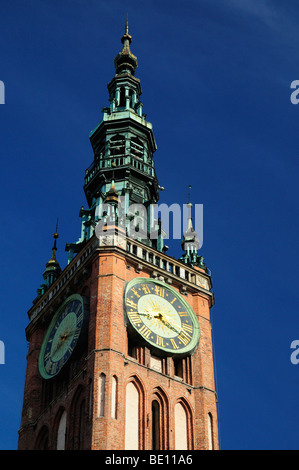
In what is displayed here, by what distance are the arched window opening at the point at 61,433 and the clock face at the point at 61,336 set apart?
2229 mm

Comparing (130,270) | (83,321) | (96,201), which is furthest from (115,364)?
(96,201)

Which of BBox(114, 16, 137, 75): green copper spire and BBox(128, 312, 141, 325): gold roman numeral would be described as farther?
BBox(114, 16, 137, 75): green copper spire

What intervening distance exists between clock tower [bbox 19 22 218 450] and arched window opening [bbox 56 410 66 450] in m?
0.07

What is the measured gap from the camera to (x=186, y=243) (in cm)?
5506

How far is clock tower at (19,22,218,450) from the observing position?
1713 inches

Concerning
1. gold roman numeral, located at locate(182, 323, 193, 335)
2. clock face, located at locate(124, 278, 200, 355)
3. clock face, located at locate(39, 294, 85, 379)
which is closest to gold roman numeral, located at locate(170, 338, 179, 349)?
clock face, located at locate(124, 278, 200, 355)

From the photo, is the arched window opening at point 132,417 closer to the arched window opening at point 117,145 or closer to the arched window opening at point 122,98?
the arched window opening at point 117,145

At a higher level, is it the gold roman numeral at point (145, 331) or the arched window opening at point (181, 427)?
the gold roman numeral at point (145, 331)

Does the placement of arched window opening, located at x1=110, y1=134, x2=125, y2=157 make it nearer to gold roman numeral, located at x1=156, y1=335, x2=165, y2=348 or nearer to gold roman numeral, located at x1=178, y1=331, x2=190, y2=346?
gold roman numeral, located at x1=178, y1=331, x2=190, y2=346

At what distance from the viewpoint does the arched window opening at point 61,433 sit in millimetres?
44688

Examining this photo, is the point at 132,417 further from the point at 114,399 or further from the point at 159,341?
the point at 159,341

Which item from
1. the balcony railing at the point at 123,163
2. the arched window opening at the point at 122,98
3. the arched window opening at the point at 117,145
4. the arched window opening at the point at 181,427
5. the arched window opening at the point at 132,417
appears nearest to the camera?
the arched window opening at the point at 132,417

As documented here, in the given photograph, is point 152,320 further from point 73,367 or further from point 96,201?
point 96,201

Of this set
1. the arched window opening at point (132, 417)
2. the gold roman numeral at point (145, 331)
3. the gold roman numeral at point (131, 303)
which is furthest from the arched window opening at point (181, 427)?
the gold roman numeral at point (131, 303)
